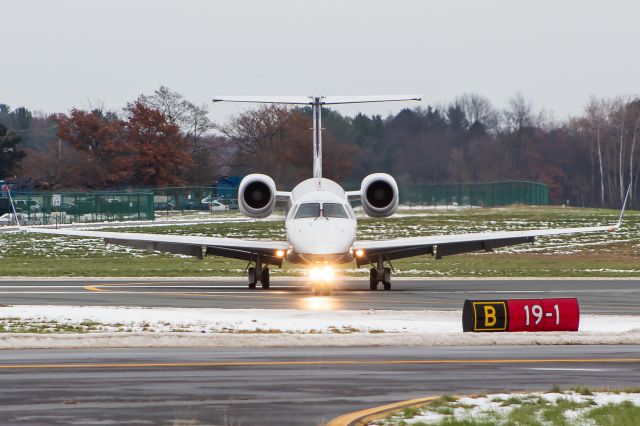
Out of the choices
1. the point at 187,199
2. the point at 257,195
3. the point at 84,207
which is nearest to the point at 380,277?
the point at 257,195

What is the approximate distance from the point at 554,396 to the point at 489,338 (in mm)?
6544

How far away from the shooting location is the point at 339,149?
56188 mm

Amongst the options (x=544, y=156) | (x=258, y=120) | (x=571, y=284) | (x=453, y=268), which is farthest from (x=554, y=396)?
(x=544, y=156)

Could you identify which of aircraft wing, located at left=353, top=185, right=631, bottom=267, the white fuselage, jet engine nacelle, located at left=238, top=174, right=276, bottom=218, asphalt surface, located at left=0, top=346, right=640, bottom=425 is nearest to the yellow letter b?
asphalt surface, located at left=0, top=346, right=640, bottom=425

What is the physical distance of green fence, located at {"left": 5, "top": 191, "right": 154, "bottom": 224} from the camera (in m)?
76.6

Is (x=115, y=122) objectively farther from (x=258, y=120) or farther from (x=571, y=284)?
(x=571, y=284)

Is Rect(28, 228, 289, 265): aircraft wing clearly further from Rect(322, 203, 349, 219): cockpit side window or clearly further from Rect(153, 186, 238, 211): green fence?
Rect(153, 186, 238, 211): green fence

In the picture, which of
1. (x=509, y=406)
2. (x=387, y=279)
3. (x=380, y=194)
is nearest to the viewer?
(x=509, y=406)

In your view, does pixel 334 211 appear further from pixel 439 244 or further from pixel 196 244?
pixel 196 244

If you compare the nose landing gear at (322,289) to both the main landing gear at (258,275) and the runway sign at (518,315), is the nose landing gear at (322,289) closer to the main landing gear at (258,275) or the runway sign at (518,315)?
the main landing gear at (258,275)

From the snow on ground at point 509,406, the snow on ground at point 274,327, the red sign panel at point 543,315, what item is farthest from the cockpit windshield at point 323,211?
the snow on ground at point 509,406

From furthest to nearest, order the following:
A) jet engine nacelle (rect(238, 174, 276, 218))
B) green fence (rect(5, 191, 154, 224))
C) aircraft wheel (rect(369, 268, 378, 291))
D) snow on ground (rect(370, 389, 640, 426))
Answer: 1. green fence (rect(5, 191, 154, 224))
2. aircraft wheel (rect(369, 268, 378, 291))
3. jet engine nacelle (rect(238, 174, 276, 218))
4. snow on ground (rect(370, 389, 640, 426))

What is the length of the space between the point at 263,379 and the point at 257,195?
71.3 ft

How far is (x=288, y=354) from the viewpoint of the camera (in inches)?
676
